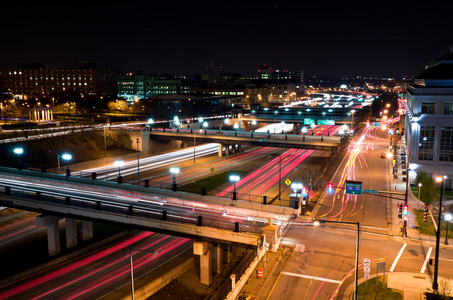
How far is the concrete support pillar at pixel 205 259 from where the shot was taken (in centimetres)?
2925

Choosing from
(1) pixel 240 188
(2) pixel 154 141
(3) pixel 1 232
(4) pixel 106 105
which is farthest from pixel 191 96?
(3) pixel 1 232

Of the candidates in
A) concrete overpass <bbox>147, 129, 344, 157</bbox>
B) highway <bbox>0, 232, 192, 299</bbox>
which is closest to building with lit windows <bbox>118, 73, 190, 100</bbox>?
concrete overpass <bbox>147, 129, 344, 157</bbox>

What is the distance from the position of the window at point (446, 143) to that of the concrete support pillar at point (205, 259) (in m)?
35.7

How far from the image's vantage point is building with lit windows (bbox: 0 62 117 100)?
180 m

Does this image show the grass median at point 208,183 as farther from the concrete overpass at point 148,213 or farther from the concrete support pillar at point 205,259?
the concrete support pillar at point 205,259

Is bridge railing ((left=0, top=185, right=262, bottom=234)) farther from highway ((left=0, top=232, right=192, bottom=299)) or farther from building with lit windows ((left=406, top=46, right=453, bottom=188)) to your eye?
building with lit windows ((left=406, top=46, right=453, bottom=188))

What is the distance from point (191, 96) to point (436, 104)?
105700 millimetres

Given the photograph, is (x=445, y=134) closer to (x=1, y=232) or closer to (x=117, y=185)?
(x=117, y=185)

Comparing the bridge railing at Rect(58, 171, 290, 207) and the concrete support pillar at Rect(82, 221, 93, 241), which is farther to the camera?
the bridge railing at Rect(58, 171, 290, 207)

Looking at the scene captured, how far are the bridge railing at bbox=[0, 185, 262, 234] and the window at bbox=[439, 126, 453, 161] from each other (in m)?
31.7

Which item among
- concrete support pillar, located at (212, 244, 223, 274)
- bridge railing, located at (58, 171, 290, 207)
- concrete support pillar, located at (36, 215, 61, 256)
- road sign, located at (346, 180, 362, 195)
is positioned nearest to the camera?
road sign, located at (346, 180, 362, 195)

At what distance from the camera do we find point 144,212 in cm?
3105

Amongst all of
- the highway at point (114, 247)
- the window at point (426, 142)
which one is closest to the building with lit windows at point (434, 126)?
the window at point (426, 142)

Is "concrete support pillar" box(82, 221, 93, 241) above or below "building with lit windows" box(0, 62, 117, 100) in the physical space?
below
